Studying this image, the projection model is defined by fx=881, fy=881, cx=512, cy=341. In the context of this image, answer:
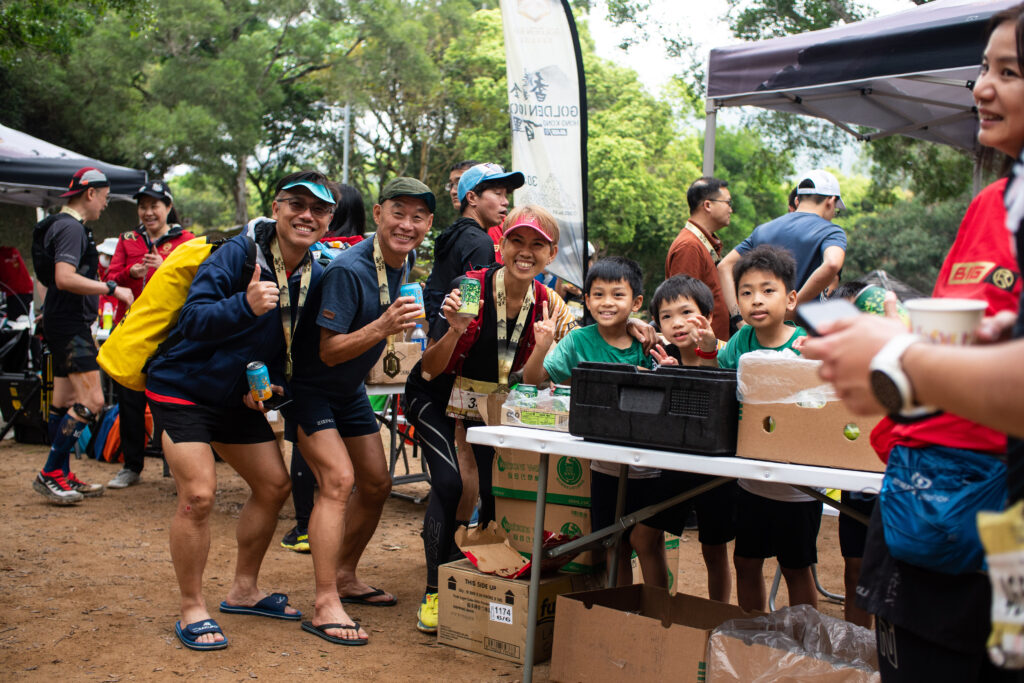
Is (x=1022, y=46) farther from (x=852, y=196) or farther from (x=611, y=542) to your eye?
(x=852, y=196)

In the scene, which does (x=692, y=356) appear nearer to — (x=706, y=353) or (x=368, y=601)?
(x=706, y=353)

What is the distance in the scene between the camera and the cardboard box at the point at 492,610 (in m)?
3.67

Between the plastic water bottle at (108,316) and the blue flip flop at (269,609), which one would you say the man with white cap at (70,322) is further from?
the blue flip flop at (269,609)

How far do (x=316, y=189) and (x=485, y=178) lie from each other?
1.28 metres

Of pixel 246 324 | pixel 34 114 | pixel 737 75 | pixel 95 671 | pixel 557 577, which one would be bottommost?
pixel 95 671

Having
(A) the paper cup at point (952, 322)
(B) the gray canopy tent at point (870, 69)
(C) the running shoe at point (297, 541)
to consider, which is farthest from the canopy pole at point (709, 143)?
(A) the paper cup at point (952, 322)

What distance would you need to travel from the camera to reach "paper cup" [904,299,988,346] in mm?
1239

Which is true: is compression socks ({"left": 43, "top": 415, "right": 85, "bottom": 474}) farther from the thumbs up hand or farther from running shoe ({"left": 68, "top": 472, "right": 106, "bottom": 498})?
the thumbs up hand

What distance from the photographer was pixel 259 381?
139 inches

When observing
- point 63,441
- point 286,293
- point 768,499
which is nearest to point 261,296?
point 286,293

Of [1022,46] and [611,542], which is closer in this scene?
[1022,46]

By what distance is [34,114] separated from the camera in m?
23.7

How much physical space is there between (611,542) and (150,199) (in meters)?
4.50

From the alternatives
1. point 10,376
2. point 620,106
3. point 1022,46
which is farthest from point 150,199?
point 620,106
